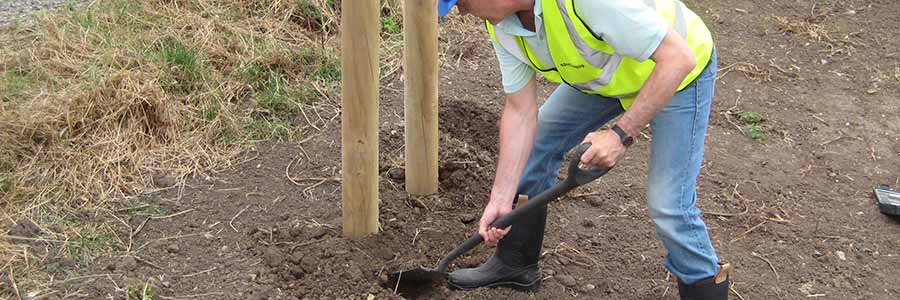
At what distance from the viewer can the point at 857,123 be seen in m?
4.54

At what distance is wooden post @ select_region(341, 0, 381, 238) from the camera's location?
8.91 feet

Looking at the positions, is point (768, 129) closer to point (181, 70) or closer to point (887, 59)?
point (887, 59)

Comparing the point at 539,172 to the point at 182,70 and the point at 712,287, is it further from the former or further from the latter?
the point at 182,70

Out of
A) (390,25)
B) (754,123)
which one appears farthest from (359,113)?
(754,123)

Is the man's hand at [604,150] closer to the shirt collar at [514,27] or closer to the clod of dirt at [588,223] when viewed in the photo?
the shirt collar at [514,27]

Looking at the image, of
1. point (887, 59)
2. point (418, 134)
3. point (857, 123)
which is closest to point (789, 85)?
point (857, 123)

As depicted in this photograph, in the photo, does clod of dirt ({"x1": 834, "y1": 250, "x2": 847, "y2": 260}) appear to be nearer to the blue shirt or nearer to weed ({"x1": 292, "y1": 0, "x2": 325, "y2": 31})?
the blue shirt

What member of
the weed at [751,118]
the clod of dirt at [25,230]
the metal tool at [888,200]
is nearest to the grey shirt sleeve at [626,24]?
the metal tool at [888,200]

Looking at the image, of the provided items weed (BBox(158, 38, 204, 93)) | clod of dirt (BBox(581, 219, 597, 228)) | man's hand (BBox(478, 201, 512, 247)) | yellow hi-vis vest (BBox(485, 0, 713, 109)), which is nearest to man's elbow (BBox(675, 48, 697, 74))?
yellow hi-vis vest (BBox(485, 0, 713, 109))

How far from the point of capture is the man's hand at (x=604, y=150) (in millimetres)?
2404

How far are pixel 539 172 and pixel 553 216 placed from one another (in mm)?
749

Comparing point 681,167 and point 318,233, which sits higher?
point 681,167

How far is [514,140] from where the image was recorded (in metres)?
2.78

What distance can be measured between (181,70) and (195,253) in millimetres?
1274
